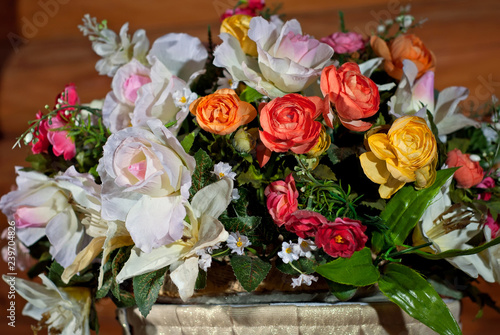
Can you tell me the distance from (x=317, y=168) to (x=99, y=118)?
307mm

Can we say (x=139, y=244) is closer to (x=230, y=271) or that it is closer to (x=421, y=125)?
(x=230, y=271)

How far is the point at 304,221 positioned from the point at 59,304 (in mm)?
370

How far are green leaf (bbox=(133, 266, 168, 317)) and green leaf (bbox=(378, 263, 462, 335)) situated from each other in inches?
10.0

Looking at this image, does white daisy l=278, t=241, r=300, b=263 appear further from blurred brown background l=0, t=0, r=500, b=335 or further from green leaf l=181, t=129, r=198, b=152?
blurred brown background l=0, t=0, r=500, b=335

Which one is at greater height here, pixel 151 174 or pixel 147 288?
pixel 151 174

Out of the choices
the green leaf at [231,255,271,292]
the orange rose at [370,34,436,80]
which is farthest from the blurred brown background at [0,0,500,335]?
the green leaf at [231,255,271,292]

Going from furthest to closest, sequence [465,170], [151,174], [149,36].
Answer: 1. [149,36]
2. [465,170]
3. [151,174]

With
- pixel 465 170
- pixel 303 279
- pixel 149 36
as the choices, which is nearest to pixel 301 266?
pixel 303 279

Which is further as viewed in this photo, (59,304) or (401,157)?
(59,304)

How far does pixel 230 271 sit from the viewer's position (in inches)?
23.0

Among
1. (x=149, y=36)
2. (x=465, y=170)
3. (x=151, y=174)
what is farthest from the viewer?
(x=149, y=36)

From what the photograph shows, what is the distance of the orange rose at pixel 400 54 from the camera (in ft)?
2.11

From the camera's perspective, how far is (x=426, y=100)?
616 millimetres

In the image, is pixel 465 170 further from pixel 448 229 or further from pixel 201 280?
pixel 201 280
